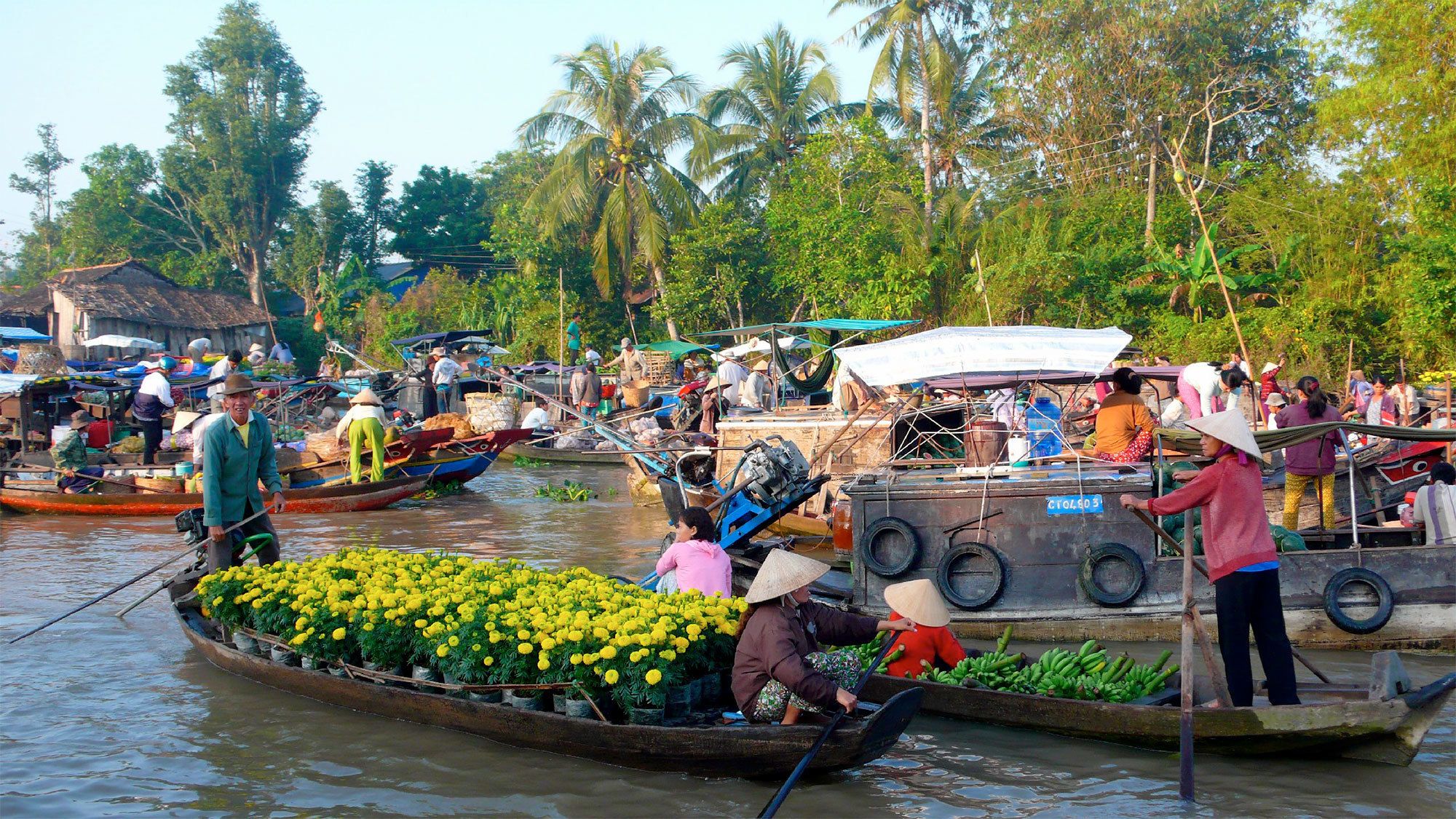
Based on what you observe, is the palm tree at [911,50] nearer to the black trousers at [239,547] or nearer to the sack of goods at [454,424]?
the sack of goods at [454,424]

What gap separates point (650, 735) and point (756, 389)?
485 inches

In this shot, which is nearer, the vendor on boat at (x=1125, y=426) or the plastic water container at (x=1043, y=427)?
the vendor on boat at (x=1125, y=426)

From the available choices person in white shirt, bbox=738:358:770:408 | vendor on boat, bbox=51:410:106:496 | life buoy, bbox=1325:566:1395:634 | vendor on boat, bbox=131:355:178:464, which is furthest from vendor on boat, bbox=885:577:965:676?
vendor on boat, bbox=131:355:178:464

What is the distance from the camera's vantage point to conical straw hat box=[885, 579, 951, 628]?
5.88m

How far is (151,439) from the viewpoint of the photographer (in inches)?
648

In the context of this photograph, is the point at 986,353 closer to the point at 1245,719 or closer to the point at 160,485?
Answer: the point at 1245,719

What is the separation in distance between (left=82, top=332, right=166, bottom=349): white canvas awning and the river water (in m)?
25.1

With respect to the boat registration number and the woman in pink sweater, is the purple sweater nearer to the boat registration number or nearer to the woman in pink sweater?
the boat registration number

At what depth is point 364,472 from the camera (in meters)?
15.4

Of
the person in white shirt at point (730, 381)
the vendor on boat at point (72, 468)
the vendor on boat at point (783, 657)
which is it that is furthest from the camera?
the person in white shirt at point (730, 381)

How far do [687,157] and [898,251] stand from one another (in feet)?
26.9

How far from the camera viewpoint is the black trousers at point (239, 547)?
7.65 m

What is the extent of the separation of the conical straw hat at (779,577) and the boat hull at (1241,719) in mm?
976

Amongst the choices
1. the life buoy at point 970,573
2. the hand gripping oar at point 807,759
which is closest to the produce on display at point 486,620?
the hand gripping oar at point 807,759
